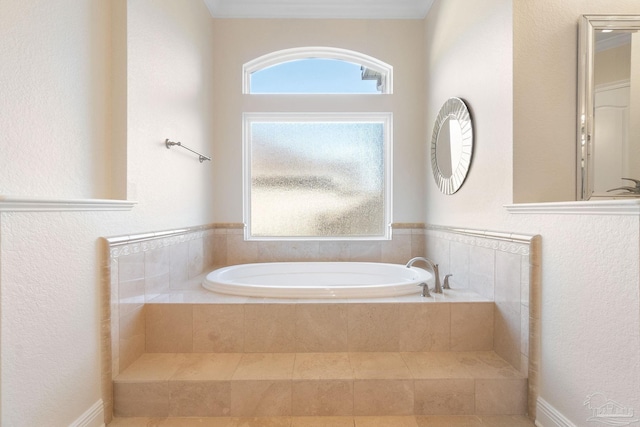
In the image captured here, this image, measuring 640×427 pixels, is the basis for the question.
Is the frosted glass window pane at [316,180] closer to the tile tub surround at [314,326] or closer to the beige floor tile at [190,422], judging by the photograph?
the tile tub surround at [314,326]

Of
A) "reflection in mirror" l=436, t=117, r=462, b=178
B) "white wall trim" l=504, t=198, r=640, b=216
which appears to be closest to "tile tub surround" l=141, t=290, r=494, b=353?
"white wall trim" l=504, t=198, r=640, b=216

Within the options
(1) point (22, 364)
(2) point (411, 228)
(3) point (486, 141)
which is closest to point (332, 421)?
(1) point (22, 364)

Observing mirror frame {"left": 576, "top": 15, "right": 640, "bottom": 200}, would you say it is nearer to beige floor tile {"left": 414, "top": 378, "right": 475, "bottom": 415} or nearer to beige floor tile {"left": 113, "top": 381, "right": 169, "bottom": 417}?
beige floor tile {"left": 414, "top": 378, "right": 475, "bottom": 415}

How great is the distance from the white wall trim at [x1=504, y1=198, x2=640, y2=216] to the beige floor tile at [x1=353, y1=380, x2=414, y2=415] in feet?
3.37

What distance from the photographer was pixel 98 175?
1.63m

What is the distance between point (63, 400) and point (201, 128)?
2.09 meters

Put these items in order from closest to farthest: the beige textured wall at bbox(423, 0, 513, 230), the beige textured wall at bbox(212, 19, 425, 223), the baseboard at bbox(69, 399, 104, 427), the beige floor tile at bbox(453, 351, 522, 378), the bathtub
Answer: the baseboard at bbox(69, 399, 104, 427)
the beige floor tile at bbox(453, 351, 522, 378)
the beige textured wall at bbox(423, 0, 513, 230)
the bathtub
the beige textured wall at bbox(212, 19, 425, 223)

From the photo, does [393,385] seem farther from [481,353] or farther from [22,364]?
[22,364]

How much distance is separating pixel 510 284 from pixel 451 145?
→ 1155mm

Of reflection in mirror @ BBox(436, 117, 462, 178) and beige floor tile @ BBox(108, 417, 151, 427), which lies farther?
reflection in mirror @ BBox(436, 117, 462, 178)

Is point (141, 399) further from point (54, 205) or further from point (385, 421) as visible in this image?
point (385, 421)

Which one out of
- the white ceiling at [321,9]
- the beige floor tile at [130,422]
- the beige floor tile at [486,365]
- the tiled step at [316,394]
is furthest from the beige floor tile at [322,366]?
the white ceiling at [321,9]

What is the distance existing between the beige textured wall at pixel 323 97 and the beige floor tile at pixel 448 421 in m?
1.82

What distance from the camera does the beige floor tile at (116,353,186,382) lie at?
1.63 meters
